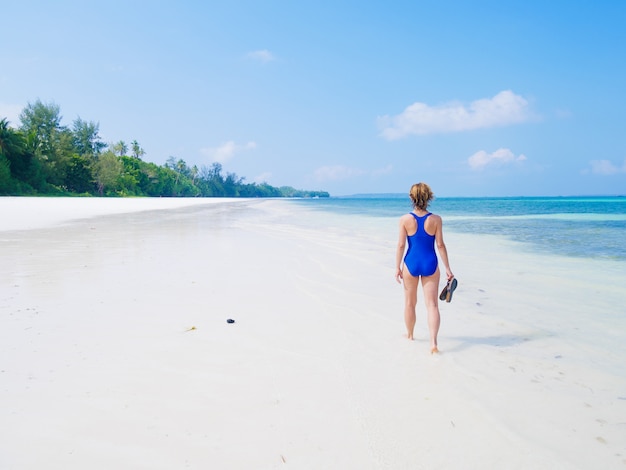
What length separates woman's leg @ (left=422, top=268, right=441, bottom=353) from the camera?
4.11 m

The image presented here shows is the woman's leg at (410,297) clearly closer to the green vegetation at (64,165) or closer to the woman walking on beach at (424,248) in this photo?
the woman walking on beach at (424,248)

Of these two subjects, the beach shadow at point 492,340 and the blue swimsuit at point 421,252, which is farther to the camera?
the beach shadow at point 492,340

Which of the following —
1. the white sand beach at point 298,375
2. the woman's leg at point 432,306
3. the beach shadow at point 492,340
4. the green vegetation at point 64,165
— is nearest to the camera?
the white sand beach at point 298,375

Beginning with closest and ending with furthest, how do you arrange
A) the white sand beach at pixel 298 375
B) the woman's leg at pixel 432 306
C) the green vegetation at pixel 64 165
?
the white sand beach at pixel 298 375 < the woman's leg at pixel 432 306 < the green vegetation at pixel 64 165

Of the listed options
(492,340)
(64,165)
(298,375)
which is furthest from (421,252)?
(64,165)

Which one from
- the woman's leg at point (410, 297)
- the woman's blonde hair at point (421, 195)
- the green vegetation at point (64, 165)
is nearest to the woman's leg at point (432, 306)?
the woman's leg at point (410, 297)

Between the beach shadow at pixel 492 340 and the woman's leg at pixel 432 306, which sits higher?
the woman's leg at pixel 432 306

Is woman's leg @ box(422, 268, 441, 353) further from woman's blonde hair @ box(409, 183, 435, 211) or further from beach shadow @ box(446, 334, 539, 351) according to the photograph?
woman's blonde hair @ box(409, 183, 435, 211)

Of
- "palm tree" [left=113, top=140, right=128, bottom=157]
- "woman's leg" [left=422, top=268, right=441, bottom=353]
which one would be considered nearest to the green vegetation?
"palm tree" [left=113, top=140, right=128, bottom=157]

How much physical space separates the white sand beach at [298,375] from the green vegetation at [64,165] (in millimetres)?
56087

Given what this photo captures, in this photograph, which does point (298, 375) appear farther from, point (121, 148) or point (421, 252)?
point (121, 148)

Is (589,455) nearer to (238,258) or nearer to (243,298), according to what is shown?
(243,298)

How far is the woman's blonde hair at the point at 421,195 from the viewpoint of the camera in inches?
163

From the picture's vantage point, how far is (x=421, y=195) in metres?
4.14
